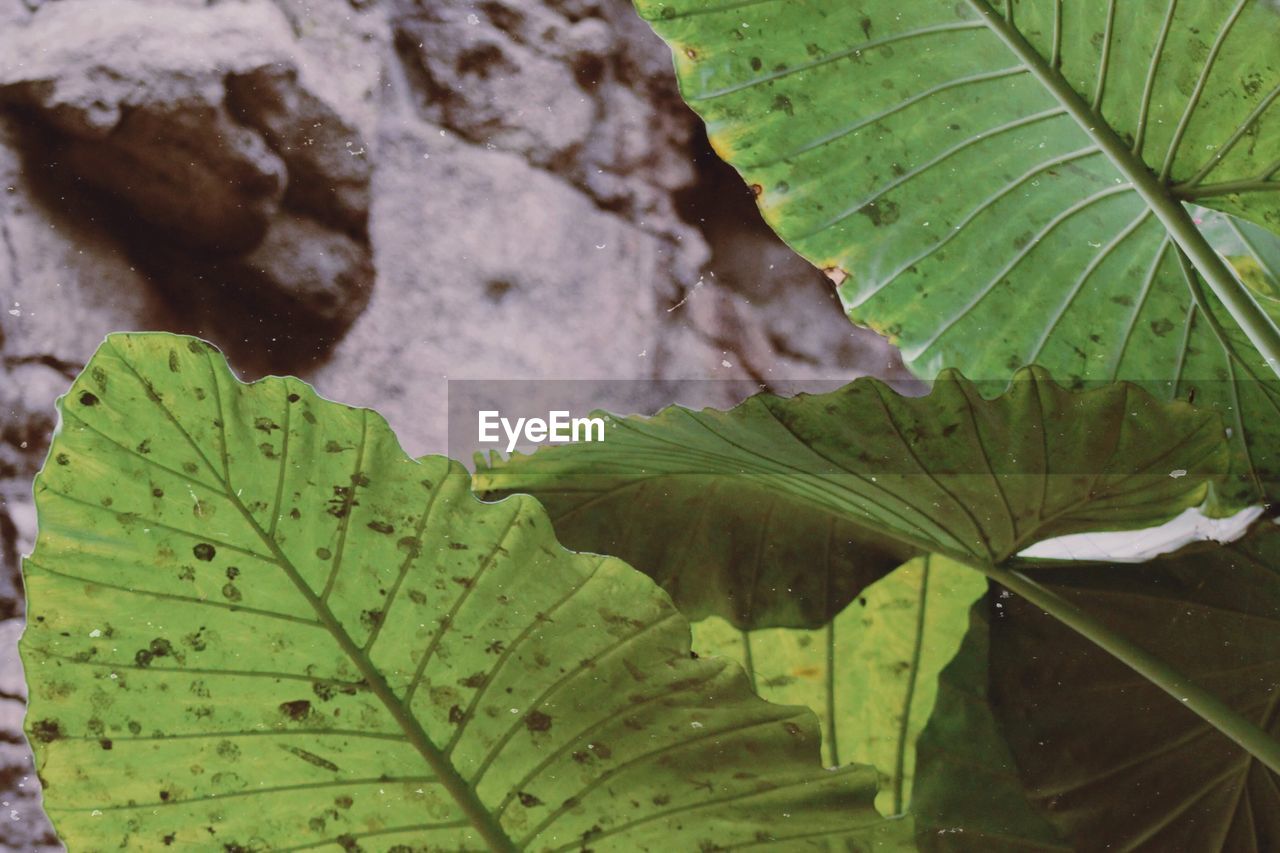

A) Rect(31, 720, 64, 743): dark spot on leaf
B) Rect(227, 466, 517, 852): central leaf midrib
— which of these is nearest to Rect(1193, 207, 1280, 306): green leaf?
Rect(227, 466, 517, 852): central leaf midrib

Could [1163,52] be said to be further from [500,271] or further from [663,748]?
[500,271]

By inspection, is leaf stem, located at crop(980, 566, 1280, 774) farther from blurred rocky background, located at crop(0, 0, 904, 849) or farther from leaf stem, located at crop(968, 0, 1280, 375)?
blurred rocky background, located at crop(0, 0, 904, 849)

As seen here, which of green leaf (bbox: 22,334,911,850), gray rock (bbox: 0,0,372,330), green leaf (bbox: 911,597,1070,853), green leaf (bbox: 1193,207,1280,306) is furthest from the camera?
gray rock (bbox: 0,0,372,330)

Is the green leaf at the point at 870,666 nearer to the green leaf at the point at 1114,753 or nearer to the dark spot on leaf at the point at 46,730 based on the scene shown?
the green leaf at the point at 1114,753

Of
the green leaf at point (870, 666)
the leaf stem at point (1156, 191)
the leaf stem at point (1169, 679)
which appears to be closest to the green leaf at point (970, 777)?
the green leaf at point (870, 666)

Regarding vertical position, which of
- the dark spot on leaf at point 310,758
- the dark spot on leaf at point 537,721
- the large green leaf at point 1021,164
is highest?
the large green leaf at point 1021,164

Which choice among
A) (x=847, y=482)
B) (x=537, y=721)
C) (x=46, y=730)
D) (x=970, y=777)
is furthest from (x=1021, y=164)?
(x=46, y=730)

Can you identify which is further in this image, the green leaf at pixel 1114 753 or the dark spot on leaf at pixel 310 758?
the green leaf at pixel 1114 753
